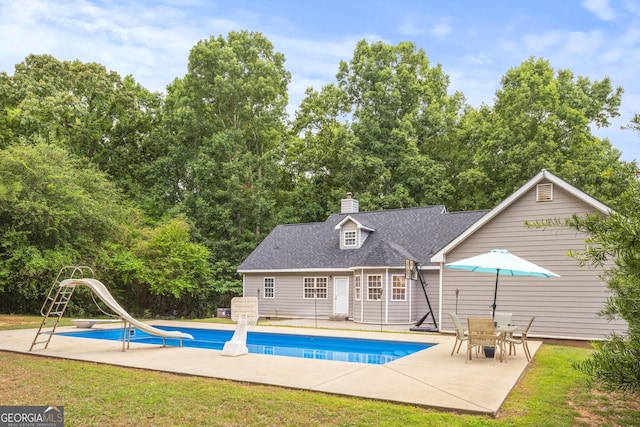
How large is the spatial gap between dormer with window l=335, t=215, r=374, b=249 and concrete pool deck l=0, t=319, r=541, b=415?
32.8ft

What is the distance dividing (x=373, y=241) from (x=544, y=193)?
30.5ft

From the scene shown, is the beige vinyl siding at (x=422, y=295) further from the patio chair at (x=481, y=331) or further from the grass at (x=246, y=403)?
the grass at (x=246, y=403)

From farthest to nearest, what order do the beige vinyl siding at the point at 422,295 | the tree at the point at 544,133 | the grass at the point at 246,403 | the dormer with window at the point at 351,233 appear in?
1. the tree at the point at 544,133
2. the dormer with window at the point at 351,233
3. the beige vinyl siding at the point at 422,295
4. the grass at the point at 246,403

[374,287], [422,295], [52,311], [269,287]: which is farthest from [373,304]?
[52,311]

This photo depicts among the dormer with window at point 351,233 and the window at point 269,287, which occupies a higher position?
the dormer with window at point 351,233

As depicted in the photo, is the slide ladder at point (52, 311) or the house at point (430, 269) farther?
the house at point (430, 269)

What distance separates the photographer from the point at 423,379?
790cm

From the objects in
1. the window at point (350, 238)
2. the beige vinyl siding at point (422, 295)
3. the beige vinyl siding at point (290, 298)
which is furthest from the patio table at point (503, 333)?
the window at point (350, 238)

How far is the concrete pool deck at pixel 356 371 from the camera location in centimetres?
674

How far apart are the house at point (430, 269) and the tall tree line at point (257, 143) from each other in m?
4.94

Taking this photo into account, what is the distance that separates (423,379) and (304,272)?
14.9m

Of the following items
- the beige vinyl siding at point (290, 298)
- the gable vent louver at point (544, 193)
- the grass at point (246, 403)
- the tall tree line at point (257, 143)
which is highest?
the tall tree line at point (257, 143)

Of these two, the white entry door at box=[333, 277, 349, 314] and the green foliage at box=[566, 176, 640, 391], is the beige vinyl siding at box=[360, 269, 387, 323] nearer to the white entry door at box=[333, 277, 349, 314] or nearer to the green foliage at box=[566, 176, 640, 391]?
the white entry door at box=[333, 277, 349, 314]

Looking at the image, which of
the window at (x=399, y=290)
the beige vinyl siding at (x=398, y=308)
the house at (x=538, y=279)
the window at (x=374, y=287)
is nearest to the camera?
the house at (x=538, y=279)
